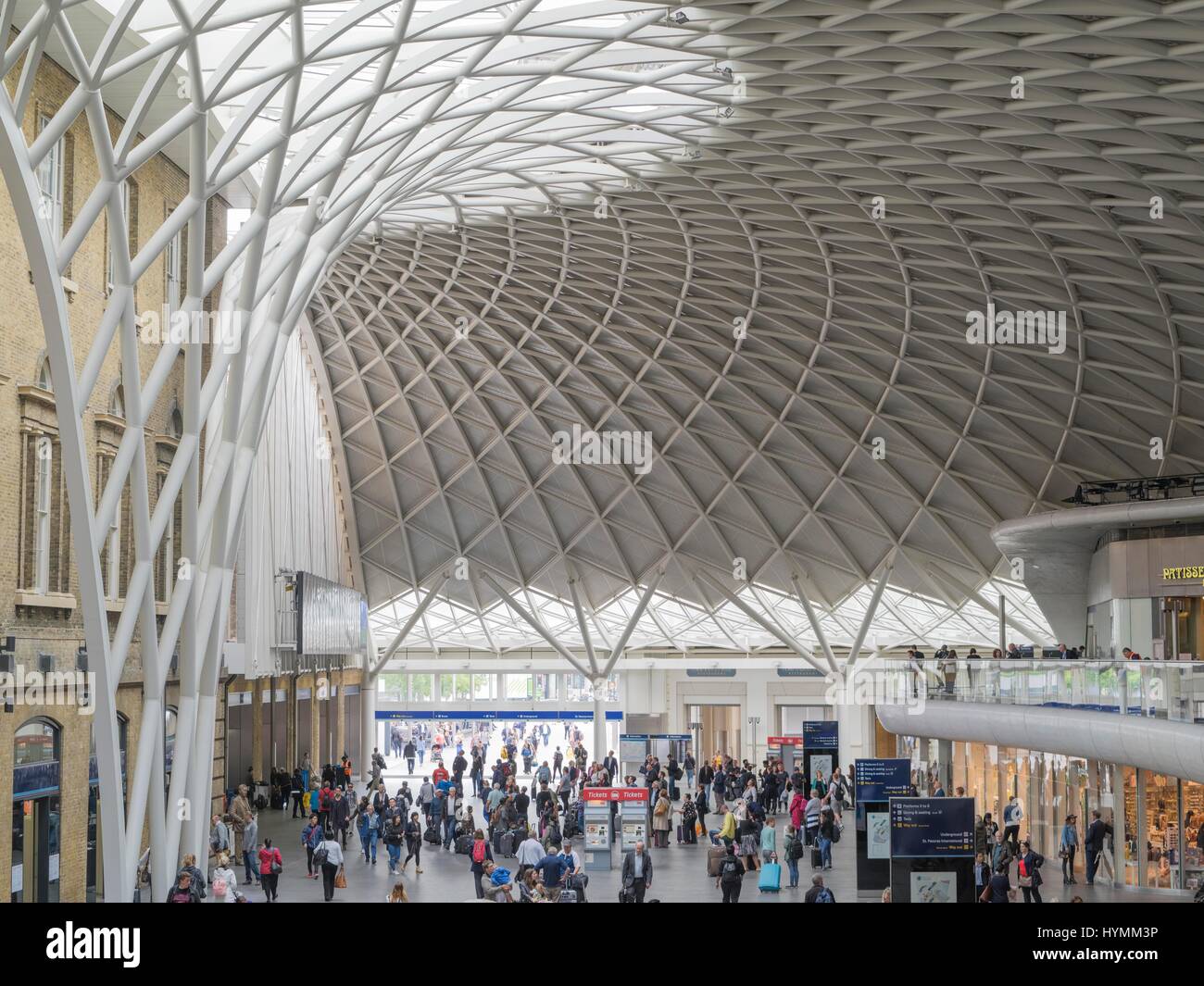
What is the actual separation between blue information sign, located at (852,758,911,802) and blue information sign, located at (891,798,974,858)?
5.61m

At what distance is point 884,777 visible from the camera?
30.7 m

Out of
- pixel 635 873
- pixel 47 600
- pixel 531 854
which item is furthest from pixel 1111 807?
pixel 47 600

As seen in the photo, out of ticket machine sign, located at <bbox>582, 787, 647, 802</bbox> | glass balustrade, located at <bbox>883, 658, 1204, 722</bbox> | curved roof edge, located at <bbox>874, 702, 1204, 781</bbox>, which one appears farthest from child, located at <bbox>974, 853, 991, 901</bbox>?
ticket machine sign, located at <bbox>582, 787, 647, 802</bbox>

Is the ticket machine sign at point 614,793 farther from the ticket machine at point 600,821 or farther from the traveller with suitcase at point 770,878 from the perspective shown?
the traveller with suitcase at point 770,878

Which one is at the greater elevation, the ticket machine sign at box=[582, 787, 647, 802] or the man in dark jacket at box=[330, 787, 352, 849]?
the ticket machine sign at box=[582, 787, 647, 802]

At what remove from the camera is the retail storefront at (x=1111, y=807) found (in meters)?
31.9

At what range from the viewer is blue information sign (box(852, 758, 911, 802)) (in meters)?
29.4

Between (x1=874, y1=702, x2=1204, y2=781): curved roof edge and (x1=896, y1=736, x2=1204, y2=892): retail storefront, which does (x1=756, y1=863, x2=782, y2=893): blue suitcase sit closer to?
(x1=874, y1=702, x2=1204, y2=781): curved roof edge

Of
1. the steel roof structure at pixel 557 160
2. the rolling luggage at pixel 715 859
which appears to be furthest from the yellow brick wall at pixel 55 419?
the rolling luggage at pixel 715 859

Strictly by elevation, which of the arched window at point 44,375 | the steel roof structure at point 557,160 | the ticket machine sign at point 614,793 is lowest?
the ticket machine sign at point 614,793

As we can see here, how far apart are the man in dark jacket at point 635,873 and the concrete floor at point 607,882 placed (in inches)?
55.0

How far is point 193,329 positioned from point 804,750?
2984 cm

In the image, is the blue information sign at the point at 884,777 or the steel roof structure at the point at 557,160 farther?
the blue information sign at the point at 884,777
